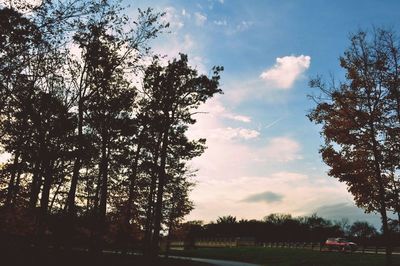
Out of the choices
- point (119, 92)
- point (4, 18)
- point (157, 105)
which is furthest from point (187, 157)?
point (4, 18)

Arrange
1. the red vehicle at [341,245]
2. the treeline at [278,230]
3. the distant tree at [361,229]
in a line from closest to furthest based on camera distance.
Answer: the red vehicle at [341,245], the treeline at [278,230], the distant tree at [361,229]

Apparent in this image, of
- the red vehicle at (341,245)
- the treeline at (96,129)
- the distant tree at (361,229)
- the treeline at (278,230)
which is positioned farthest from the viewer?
the distant tree at (361,229)

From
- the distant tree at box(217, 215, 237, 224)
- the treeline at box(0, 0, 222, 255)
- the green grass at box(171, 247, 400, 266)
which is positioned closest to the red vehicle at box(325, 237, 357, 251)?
the green grass at box(171, 247, 400, 266)

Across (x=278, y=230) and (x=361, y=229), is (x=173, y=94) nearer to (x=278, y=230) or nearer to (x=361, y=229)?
(x=278, y=230)

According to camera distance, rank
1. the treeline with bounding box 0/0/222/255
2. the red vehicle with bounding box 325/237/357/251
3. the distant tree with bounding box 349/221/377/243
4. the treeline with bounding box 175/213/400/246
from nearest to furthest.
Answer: the treeline with bounding box 0/0/222/255 → the red vehicle with bounding box 325/237/357/251 → the treeline with bounding box 175/213/400/246 → the distant tree with bounding box 349/221/377/243

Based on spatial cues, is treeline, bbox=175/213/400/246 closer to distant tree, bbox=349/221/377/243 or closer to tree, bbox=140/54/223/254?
distant tree, bbox=349/221/377/243

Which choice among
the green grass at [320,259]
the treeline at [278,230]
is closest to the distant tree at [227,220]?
the treeline at [278,230]

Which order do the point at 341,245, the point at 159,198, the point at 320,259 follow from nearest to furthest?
the point at 159,198 < the point at 320,259 < the point at 341,245

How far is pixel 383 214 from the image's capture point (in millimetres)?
17266

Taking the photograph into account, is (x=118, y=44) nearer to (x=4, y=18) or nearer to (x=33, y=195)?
(x=4, y=18)

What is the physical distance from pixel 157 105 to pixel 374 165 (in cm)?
1400

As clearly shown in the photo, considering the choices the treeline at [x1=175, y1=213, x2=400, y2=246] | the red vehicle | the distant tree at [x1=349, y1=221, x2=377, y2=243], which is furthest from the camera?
the distant tree at [x1=349, y1=221, x2=377, y2=243]

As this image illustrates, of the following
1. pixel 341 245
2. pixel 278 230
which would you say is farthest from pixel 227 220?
pixel 341 245

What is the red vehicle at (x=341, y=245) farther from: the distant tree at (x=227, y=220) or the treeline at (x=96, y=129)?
the distant tree at (x=227, y=220)
